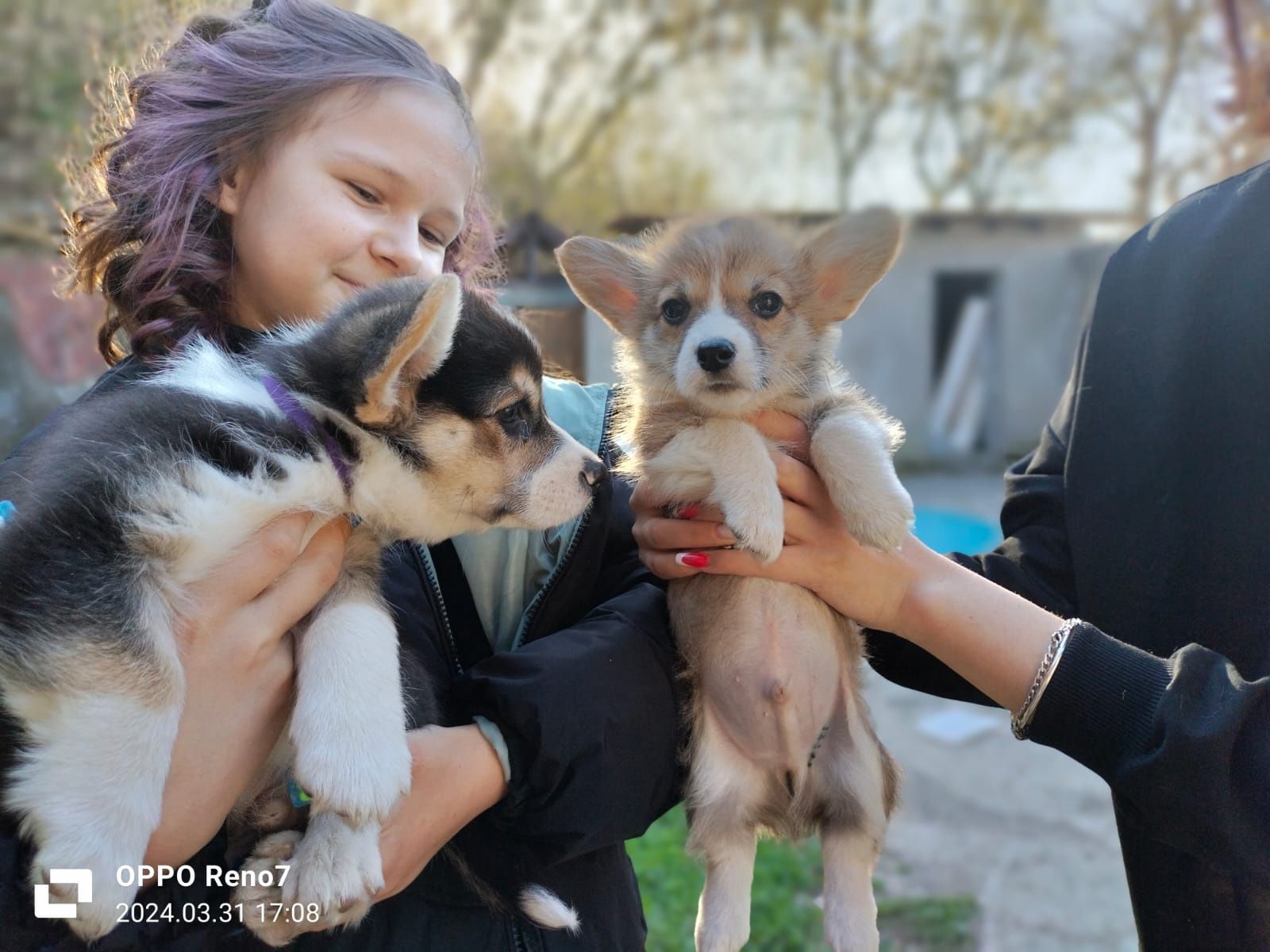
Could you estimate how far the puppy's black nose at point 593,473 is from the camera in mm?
2357

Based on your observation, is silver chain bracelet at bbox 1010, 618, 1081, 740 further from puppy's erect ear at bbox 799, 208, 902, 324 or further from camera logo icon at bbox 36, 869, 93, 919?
camera logo icon at bbox 36, 869, 93, 919

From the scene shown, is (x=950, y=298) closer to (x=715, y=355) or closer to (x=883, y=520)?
(x=715, y=355)

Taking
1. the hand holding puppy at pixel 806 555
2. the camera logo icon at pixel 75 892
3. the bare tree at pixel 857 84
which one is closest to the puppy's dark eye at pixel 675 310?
the hand holding puppy at pixel 806 555

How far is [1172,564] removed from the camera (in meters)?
2.25

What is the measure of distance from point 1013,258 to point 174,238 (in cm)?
1919

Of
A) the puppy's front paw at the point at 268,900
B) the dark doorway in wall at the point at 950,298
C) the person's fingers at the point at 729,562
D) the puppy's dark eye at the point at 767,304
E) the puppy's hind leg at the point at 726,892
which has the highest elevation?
the puppy's dark eye at the point at 767,304

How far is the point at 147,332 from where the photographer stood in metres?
2.37

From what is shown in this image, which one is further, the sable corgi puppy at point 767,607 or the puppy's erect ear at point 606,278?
the puppy's erect ear at point 606,278

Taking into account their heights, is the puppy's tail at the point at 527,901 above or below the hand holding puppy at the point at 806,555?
below

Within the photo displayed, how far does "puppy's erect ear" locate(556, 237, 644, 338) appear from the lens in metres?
2.91

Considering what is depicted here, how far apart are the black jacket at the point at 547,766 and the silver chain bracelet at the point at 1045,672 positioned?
730 millimetres

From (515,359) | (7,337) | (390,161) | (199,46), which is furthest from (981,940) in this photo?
(7,337)

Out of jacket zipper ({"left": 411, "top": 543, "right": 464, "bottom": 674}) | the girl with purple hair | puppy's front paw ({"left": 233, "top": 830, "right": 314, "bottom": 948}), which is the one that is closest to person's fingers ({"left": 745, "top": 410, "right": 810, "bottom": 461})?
the girl with purple hair

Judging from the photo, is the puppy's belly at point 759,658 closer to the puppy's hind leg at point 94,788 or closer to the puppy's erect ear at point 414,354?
the puppy's erect ear at point 414,354
